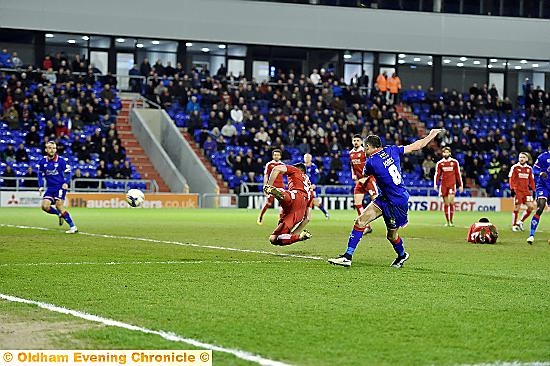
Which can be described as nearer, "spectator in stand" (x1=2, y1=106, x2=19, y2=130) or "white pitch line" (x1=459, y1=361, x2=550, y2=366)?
"white pitch line" (x1=459, y1=361, x2=550, y2=366)

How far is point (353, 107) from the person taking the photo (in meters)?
55.8

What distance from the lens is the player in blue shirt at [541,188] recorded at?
2330 cm

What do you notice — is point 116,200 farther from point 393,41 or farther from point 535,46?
point 535,46

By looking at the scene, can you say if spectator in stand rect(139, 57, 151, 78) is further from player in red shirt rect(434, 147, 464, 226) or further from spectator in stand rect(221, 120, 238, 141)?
player in red shirt rect(434, 147, 464, 226)

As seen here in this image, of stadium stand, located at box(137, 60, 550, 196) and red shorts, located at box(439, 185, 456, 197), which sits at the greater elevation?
stadium stand, located at box(137, 60, 550, 196)

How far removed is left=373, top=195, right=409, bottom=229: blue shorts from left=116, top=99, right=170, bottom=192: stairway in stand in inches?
1302

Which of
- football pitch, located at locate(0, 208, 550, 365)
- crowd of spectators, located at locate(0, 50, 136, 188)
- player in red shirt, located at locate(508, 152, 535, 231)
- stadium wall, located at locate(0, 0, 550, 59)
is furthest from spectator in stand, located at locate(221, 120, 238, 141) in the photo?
football pitch, located at locate(0, 208, 550, 365)

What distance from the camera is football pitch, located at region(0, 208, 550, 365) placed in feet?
27.8

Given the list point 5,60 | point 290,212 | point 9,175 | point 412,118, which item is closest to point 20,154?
point 9,175

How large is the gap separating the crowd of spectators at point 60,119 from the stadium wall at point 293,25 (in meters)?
3.04

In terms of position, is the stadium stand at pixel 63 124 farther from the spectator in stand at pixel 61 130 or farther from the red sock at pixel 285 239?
the red sock at pixel 285 239

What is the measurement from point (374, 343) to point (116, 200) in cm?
3746

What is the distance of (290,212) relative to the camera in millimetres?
19453

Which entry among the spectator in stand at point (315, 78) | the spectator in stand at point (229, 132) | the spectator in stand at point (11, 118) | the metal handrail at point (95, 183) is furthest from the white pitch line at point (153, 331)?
the spectator in stand at point (315, 78)
